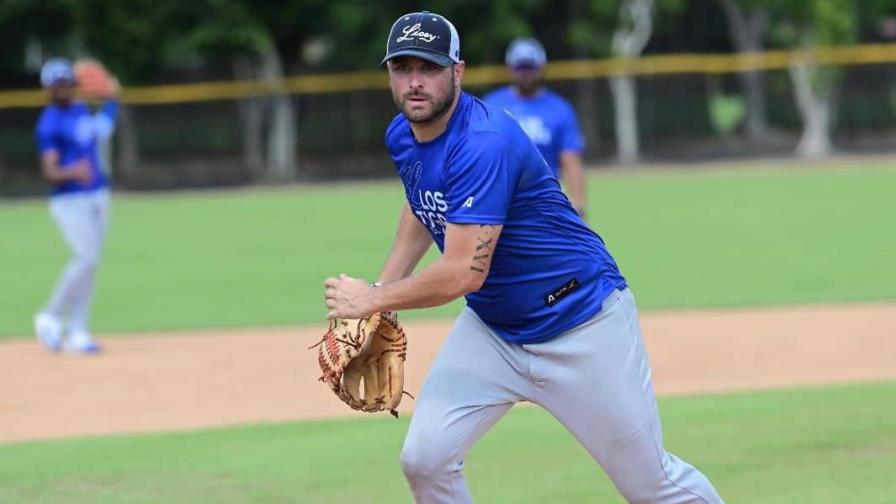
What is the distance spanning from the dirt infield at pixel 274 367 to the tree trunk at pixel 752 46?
22.5 meters

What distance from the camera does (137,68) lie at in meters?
35.2

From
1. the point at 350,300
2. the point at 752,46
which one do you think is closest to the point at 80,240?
the point at 350,300

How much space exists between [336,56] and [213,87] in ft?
11.9

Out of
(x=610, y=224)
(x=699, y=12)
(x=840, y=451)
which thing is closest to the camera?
(x=840, y=451)

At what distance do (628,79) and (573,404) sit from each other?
30.0m

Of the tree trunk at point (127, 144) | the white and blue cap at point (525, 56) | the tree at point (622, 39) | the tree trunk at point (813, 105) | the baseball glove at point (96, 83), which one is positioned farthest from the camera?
the tree trunk at point (127, 144)

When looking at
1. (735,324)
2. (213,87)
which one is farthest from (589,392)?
(213,87)

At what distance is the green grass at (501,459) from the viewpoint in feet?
22.9

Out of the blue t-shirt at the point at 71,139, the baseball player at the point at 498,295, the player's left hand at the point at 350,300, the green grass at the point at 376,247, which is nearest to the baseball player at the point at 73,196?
the blue t-shirt at the point at 71,139

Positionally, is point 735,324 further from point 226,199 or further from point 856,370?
point 226,199

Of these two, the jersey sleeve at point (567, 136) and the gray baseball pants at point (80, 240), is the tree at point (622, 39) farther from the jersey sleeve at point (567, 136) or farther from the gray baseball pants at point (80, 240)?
the jersey sleeve at point (567, 136)

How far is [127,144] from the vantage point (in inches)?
1371

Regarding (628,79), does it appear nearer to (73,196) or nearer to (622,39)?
(622,39)

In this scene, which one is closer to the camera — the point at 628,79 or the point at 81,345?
the point at 81,345
